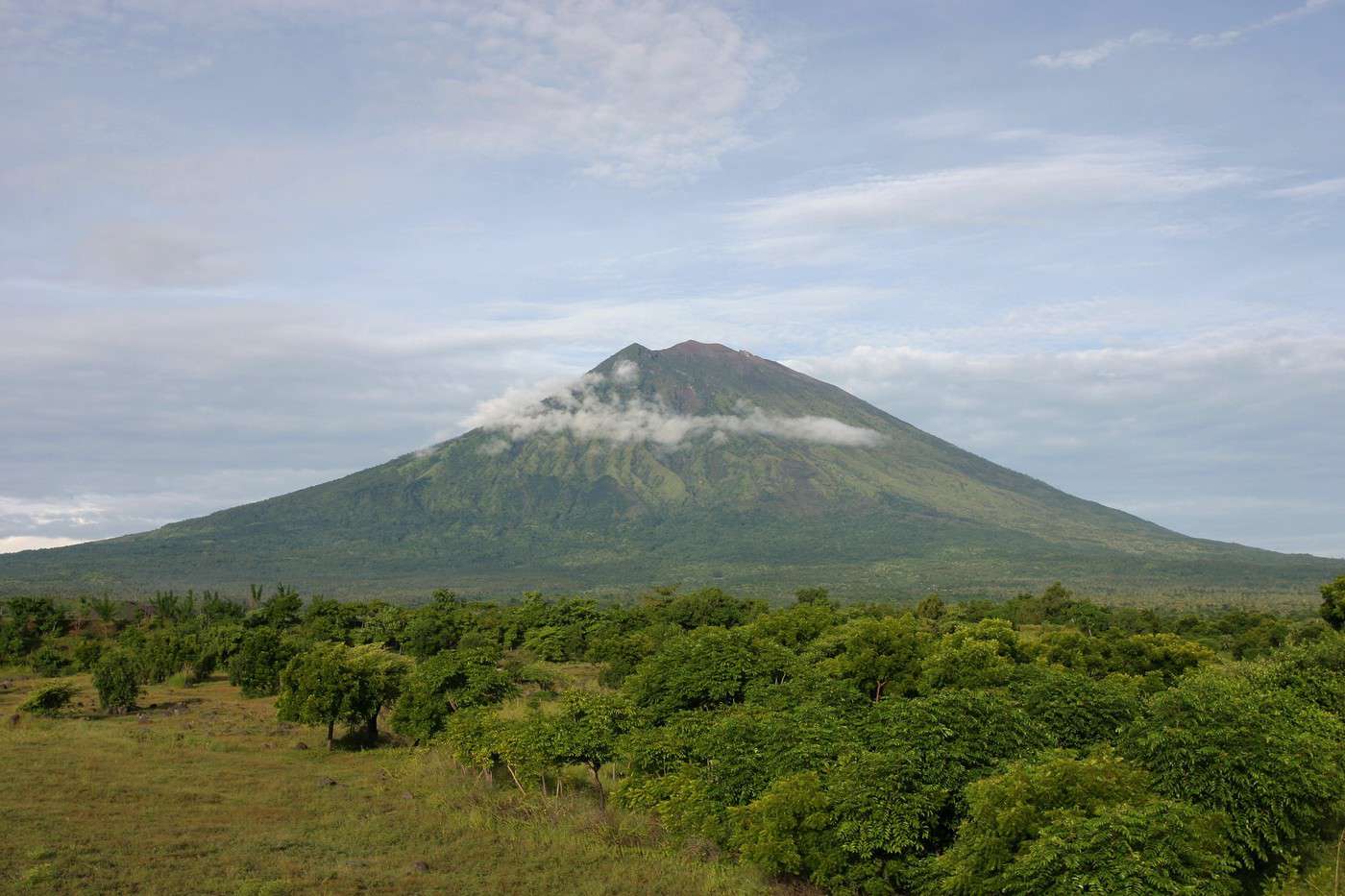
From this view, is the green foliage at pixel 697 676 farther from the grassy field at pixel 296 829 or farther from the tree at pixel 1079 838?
the tree at pixel 1079 838

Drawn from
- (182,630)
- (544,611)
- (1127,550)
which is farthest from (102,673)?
(1127,550)

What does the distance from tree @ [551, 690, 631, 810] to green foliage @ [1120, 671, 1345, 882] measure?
1460 cm

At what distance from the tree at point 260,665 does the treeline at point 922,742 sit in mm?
161

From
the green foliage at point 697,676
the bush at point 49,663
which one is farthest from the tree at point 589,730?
the bush at point 49,663

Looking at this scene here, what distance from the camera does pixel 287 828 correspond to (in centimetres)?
2777

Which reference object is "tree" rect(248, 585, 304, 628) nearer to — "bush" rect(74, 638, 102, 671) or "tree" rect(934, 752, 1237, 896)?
"bush" rect(74, 638, 102, 671)

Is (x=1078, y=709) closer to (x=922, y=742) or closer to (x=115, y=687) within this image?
(x=922, y=742)

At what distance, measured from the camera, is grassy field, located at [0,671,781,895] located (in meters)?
23.2

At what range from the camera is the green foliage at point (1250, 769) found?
2148 centimetres

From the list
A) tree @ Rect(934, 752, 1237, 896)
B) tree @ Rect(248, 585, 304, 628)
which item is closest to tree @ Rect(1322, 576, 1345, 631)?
tree @ Rect(934, 752, 1237, 896)

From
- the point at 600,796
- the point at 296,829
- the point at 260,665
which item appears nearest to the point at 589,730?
the point at 600,796

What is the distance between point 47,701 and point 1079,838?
44.9 m

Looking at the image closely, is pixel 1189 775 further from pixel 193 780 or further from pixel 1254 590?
pixel 1254 590

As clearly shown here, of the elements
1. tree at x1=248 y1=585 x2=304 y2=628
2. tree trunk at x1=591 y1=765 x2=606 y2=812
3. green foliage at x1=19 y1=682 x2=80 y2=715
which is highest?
tree at x1=248 y1=585 x2=304 y2=628
